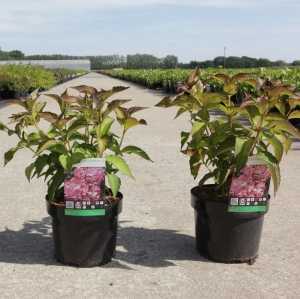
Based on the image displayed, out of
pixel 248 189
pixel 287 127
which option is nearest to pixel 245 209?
pixel 248 189

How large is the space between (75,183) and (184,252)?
98 centimetres

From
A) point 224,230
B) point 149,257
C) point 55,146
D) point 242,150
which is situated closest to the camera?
point 242,150

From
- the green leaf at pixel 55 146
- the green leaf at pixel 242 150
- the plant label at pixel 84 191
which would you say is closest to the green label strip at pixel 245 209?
the green leaf at pixel 242 150

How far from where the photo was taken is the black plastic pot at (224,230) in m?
3.19

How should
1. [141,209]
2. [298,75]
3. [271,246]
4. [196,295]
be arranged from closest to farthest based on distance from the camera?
[196,295]
[271,246]
[141,209]
[298,75]

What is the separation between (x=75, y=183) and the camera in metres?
3.06

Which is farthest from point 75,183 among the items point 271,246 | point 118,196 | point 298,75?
point 298,75

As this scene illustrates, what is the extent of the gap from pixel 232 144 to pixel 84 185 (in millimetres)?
945

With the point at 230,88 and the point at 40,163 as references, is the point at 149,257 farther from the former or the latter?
the point at 230,88

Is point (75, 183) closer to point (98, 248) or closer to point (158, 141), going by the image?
point (98, 248)

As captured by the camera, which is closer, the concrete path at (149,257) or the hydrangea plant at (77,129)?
the concrete path at (149,257)

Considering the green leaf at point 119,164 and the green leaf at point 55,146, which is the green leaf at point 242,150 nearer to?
the green leaf at point 119,164

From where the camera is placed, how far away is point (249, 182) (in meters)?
3.13

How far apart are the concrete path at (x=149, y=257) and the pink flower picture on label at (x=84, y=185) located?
489mm
